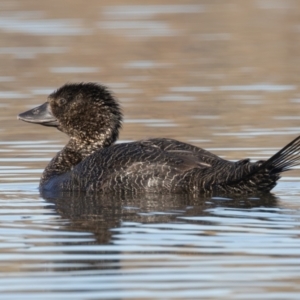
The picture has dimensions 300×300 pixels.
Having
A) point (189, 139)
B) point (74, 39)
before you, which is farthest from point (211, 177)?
point (74, 39)

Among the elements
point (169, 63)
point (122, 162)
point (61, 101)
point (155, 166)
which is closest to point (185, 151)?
point (155, 166)

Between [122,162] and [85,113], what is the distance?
4.46 feet

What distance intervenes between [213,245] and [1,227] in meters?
1.86

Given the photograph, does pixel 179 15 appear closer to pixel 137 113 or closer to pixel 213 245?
pixel 137 113

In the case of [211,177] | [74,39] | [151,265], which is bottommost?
[151,265]

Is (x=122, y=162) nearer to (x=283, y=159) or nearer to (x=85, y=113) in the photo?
(x=85, y=113)

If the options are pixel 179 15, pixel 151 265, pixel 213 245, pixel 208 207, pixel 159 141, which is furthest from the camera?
pixel 179 15

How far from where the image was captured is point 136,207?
394 inches

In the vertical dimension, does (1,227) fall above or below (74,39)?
below

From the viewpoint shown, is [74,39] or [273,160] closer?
[273,160]

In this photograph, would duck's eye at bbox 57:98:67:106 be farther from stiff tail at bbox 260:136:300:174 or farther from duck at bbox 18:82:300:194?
stiff tail at bbox 260:136:300:174

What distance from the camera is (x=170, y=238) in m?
8.52

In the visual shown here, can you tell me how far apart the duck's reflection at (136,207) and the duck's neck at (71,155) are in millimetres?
939

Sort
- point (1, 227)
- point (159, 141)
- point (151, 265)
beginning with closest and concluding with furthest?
point (151, 265), point (1, 227), point (159, 141)
